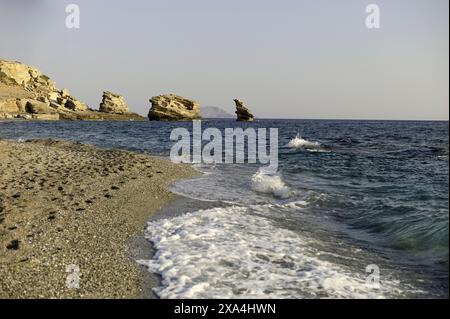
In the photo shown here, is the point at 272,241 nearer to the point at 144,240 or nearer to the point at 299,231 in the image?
the point at 299,231

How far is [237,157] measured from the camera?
1219 inches

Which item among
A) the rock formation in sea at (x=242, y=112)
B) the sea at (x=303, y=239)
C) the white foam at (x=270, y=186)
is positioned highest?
the rock formation in sea at (x=242, y=112)

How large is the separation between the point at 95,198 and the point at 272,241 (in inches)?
261

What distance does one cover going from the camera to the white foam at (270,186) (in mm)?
16869

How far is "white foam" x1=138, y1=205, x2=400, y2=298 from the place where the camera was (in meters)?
7.05

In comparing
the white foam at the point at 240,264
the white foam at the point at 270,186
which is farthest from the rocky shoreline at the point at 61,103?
the white foam at the point at 240,264

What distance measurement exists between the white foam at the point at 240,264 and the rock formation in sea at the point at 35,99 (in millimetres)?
98422

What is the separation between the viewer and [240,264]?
27.2 feet

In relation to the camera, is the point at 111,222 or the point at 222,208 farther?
the point at 222,208

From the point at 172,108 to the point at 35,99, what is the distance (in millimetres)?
39276

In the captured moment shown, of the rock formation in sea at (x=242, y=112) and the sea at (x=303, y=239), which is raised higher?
the rock formation in sea at (x=242, y=112)

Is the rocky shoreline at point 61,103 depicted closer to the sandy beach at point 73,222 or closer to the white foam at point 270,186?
the sandy beach at point 73,222
